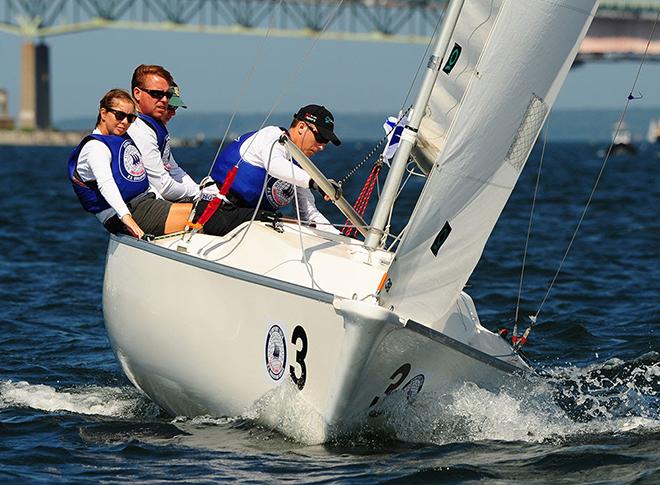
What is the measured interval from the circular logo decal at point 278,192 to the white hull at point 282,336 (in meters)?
0.26

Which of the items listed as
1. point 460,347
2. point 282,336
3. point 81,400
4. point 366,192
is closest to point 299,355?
point 282,336

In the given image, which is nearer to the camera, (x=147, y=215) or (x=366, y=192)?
(x=147, y=215)

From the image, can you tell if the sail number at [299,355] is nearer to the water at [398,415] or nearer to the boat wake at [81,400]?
the water at [398,415]

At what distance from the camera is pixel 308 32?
81.2m

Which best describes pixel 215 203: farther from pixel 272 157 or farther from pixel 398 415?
pixel 398 415

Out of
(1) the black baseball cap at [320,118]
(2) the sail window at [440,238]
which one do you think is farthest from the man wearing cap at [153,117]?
(2) the sail window at [440,238]

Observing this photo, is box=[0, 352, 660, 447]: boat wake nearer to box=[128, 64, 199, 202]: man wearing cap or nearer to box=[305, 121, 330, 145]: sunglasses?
box=[128, 64, 199, 202]: man wearing cap

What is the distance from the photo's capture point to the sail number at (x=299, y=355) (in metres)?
5.40

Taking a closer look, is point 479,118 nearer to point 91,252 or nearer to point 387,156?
point 387,156

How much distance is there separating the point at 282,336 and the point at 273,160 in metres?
1.01

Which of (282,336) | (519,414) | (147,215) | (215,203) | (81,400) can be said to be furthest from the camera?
(81,400)

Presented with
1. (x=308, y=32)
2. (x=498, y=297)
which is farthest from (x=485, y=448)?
(x=308, y=32)

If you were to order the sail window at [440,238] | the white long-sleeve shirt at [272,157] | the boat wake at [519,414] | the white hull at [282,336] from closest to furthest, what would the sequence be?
the white hull at [282,336], the sail window at [440,238], the boat wake at [519,414], the white long-sleeve shirt at [272,157]

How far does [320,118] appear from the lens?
20.3 feet
